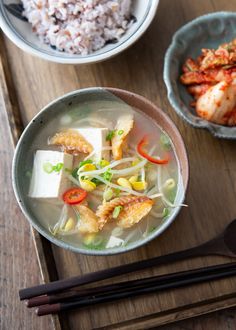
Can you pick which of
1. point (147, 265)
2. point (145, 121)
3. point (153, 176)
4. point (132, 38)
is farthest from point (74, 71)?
point (147, 265)

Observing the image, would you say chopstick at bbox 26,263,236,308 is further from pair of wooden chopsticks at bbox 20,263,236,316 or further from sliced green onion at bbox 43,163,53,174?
sliced green onion at bbox 43,163,53,174

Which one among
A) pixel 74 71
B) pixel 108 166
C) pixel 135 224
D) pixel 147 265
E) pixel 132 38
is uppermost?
pixel 132 38

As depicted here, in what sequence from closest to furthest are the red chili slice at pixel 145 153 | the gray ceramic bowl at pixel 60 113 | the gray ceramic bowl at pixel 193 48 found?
the gray ceramic bowl at pixel 60 113, the red chili slice at pixel 145 153, the gray ceramic bowl at pixel 193 48

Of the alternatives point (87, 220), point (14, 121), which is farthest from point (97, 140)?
point (14, 121)

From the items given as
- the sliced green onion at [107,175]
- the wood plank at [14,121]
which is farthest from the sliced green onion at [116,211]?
the wood plank at [14,121]

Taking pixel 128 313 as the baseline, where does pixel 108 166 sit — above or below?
above

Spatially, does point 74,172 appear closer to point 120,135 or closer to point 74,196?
point 74,196

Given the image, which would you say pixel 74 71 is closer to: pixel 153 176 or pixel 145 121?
pixel 145 121

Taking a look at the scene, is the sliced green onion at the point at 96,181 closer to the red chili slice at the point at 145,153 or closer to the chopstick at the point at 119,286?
the red chili slice at the point at 145,153
